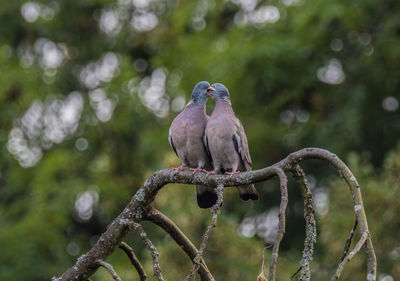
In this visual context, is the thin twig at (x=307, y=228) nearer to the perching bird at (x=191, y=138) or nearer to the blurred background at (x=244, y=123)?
the perching bird at (x=191, y=138)

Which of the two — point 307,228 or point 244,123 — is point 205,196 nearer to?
point 307,228

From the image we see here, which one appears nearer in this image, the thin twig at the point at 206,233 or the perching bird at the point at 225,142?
the thin twig at the point at 206,233

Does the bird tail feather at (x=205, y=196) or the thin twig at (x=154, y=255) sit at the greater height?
the bird tail feather at (x=205, y=196)

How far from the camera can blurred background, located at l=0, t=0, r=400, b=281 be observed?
25.9ft

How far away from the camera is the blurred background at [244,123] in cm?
789

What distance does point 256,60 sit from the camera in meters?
10.0

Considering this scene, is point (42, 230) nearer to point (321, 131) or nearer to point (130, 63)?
point (321, 131)

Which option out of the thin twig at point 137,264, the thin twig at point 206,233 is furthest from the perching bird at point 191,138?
the thin twig at point 206,233

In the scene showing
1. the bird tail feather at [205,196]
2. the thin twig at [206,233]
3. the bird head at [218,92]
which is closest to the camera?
the thin twig at [206,233]

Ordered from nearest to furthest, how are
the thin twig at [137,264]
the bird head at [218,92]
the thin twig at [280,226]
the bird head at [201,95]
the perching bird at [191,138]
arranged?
the thin twig at [280,226]
the thin twig at [137,264]
the perching bird at [191,138]
the bird head at [218,92]
the bird head at [201,95]

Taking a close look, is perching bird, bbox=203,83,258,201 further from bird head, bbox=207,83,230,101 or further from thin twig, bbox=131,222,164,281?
thin twig, bbox=131,222,164,281

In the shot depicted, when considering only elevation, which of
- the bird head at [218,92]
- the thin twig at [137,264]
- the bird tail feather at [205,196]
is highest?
the bird head at [218,92]

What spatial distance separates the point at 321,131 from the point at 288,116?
50.9 inches

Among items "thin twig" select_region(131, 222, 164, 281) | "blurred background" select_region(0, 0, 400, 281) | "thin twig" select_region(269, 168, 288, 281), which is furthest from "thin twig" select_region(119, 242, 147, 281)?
"blurred background" select_region(0, 0, 400, 281)
